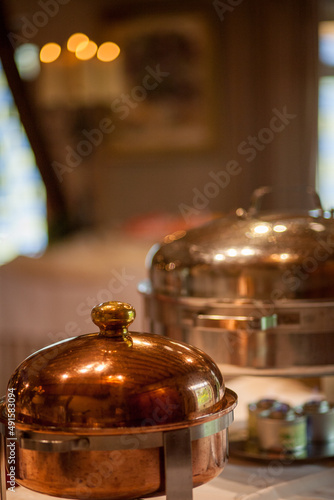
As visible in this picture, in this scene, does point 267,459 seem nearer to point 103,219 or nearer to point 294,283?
point 294,283

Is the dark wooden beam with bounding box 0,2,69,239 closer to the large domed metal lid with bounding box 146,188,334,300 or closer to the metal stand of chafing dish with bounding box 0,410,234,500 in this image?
the large domed metal lid with bounding box 146,188,334,300

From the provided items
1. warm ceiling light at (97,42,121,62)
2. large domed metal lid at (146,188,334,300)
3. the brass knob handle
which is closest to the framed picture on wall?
warm ceiling light at (97,42,121,62)

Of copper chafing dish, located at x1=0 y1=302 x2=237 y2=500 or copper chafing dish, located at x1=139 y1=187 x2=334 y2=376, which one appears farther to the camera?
copper chafing dish, located at x1=139 y1=187 x2=334 y2=376

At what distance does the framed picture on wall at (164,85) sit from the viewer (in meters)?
4.31

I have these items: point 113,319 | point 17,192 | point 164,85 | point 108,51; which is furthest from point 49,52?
point 113,319

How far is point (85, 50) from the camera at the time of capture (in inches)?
183

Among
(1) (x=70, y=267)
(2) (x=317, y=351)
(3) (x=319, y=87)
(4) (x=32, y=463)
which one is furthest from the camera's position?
(3) (x=319, y=87)

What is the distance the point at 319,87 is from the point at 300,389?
108 inches

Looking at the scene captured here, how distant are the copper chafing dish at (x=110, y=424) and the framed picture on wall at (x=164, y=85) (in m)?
3.68

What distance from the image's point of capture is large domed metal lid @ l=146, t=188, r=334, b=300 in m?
1.11

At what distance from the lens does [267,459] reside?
1.17m

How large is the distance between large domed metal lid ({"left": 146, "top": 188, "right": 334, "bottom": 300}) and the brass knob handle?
0.37 metres

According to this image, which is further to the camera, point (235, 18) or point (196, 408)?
point (235, 18)

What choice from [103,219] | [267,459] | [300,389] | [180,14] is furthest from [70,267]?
[267,459]
